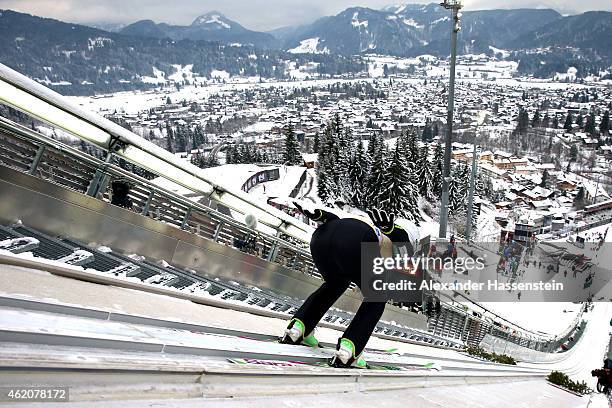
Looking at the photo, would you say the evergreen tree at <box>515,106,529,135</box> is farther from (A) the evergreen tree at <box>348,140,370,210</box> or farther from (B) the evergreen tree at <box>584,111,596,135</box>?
(A) the evergreen tree at <box>348,140,370,210</box>

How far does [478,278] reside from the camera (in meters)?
22.6

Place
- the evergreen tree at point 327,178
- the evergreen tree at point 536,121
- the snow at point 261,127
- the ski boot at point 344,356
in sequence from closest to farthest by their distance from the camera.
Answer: the ski boot at point 344,356
the evergreen tree at point 327,178
the evergreen tree at point 536,121
the snow at point 261,127

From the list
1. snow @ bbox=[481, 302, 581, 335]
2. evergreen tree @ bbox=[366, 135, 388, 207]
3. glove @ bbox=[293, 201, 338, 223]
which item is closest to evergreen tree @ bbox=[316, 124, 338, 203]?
evergreen tree @ bbox=[366, 135, 388, 207]

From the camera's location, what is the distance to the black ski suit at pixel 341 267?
3.34m

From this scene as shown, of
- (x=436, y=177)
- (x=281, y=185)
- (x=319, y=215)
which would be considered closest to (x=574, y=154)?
(x=436, y=177)

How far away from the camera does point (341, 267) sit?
347cm

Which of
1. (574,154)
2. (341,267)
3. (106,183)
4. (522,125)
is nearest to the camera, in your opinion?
(341,267)

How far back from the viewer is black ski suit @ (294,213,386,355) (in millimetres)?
3340

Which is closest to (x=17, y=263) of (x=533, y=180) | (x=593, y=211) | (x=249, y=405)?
(x=249, y=405)

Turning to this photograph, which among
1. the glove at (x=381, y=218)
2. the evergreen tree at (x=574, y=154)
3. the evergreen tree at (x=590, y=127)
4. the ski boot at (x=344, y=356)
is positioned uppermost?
the glove at (x=381, y=218)

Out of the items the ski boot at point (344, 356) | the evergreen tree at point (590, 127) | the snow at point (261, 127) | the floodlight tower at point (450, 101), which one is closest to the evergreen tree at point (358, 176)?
the floodlight tower at point (450, 101)

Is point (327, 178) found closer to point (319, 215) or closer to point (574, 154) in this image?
point (319, 215)

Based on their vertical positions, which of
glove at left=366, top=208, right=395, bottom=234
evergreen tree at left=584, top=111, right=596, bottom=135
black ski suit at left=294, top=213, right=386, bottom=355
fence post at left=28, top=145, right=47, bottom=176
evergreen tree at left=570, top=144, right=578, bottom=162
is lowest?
evergreen tree at left=570, top=144, right=578, bottom=162

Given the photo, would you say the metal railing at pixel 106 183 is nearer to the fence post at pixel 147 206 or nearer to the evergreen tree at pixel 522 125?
the fence post at pixel 147 206
